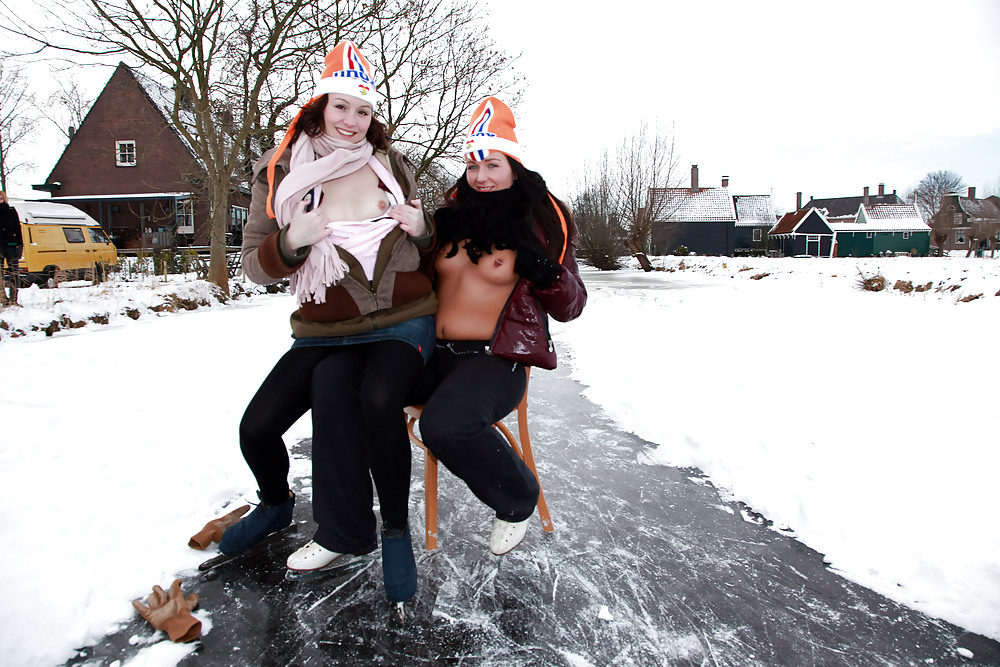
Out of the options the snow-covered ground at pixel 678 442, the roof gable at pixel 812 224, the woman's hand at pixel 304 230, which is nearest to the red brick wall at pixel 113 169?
the snow-covered ground at pixel 678 442

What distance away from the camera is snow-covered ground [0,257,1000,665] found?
1893 millimetres

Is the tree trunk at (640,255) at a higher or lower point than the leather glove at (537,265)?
higher

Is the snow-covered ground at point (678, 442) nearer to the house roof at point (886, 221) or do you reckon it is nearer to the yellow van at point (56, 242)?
the yellow van at point (56, 242)

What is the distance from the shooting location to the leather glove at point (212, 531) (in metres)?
2.10

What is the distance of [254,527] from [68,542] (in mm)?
632

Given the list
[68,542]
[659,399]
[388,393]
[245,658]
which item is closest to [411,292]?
[388,393]

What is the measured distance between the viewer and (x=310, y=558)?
1.93 meters

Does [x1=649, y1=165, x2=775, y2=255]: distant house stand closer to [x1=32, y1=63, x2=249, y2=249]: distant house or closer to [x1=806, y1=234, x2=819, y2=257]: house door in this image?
[x1=806, y1=234, x2=819, y2=257]: house door

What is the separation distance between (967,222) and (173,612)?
68235 millimetres

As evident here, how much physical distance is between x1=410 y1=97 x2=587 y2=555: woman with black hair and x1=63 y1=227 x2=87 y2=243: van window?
51.7 feet

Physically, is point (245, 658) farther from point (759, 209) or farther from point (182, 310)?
point (759, 209)

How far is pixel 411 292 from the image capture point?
2.12 m

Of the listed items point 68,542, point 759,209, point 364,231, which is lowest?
point 68,542

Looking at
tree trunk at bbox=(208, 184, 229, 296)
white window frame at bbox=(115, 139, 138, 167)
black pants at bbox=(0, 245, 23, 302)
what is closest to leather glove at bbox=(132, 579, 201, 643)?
black pants at bbox=(0, 245, 23, 302)
